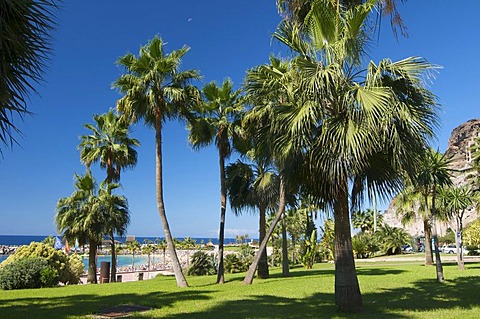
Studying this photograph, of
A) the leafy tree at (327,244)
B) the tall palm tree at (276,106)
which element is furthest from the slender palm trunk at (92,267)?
the leafy tree at (327,244)

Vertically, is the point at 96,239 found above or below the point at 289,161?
below

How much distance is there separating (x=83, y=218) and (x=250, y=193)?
10.3 metres

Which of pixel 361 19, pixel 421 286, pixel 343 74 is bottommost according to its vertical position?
pixel 421 286

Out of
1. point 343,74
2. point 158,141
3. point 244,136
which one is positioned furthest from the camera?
point 244,136

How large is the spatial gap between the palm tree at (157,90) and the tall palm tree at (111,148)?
7.10m

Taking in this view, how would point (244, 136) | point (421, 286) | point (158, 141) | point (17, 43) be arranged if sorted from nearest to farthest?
point (17, 43) < point (421, 286) < point (158, 141) < point (244, 136)

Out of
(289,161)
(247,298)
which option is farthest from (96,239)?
(289,161)

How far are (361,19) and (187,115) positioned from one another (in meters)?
10.9

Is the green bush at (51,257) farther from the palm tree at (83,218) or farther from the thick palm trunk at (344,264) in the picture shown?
the thick palm trunk at (344,264)

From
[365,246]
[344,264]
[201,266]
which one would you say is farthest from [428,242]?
[344,264]

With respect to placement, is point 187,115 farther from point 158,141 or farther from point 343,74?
point 343,74

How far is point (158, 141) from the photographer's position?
18.4m

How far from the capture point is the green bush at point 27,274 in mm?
17994

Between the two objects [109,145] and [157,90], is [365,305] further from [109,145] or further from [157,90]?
[109,145]
